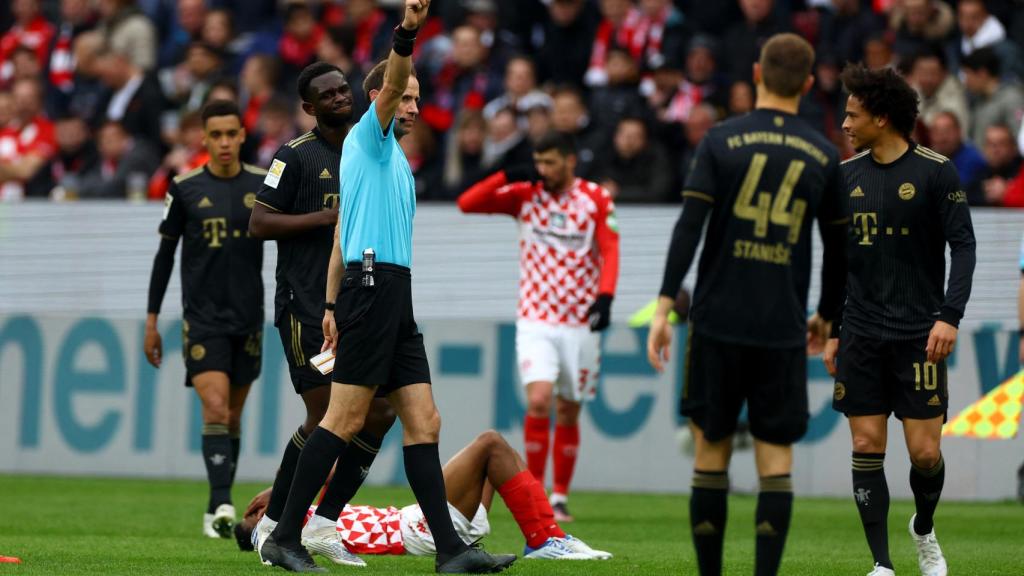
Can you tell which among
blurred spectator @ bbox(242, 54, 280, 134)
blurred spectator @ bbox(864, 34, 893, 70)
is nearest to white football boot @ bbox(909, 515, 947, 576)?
blurred spectator @ bbox(864, 34, 893, 70)

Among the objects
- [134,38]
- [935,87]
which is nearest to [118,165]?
[134,38]

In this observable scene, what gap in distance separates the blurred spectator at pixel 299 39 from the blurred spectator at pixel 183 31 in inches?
54.7

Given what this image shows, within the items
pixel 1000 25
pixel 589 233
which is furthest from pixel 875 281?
pixel 1000 25

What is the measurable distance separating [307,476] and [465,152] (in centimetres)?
971

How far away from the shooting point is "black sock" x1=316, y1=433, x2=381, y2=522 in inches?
319

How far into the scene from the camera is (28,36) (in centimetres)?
2169

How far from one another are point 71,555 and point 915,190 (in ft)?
15.2

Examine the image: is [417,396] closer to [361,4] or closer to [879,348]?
[879,348]

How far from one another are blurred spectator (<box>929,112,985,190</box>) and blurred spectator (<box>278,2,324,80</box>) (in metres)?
7.81

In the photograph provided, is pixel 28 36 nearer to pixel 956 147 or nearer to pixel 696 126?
pixel 696 126

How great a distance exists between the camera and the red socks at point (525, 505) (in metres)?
8.27

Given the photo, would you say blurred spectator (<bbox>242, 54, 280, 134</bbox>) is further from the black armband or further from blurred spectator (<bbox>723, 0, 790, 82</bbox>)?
the black armband

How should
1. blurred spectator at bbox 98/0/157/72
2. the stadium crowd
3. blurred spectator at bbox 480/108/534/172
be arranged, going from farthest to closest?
blurred spectator at bbox 98/0/157/72, blurred spectator at bbox 480/108/534/172, the stadium crowd

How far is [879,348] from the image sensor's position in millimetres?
8234
